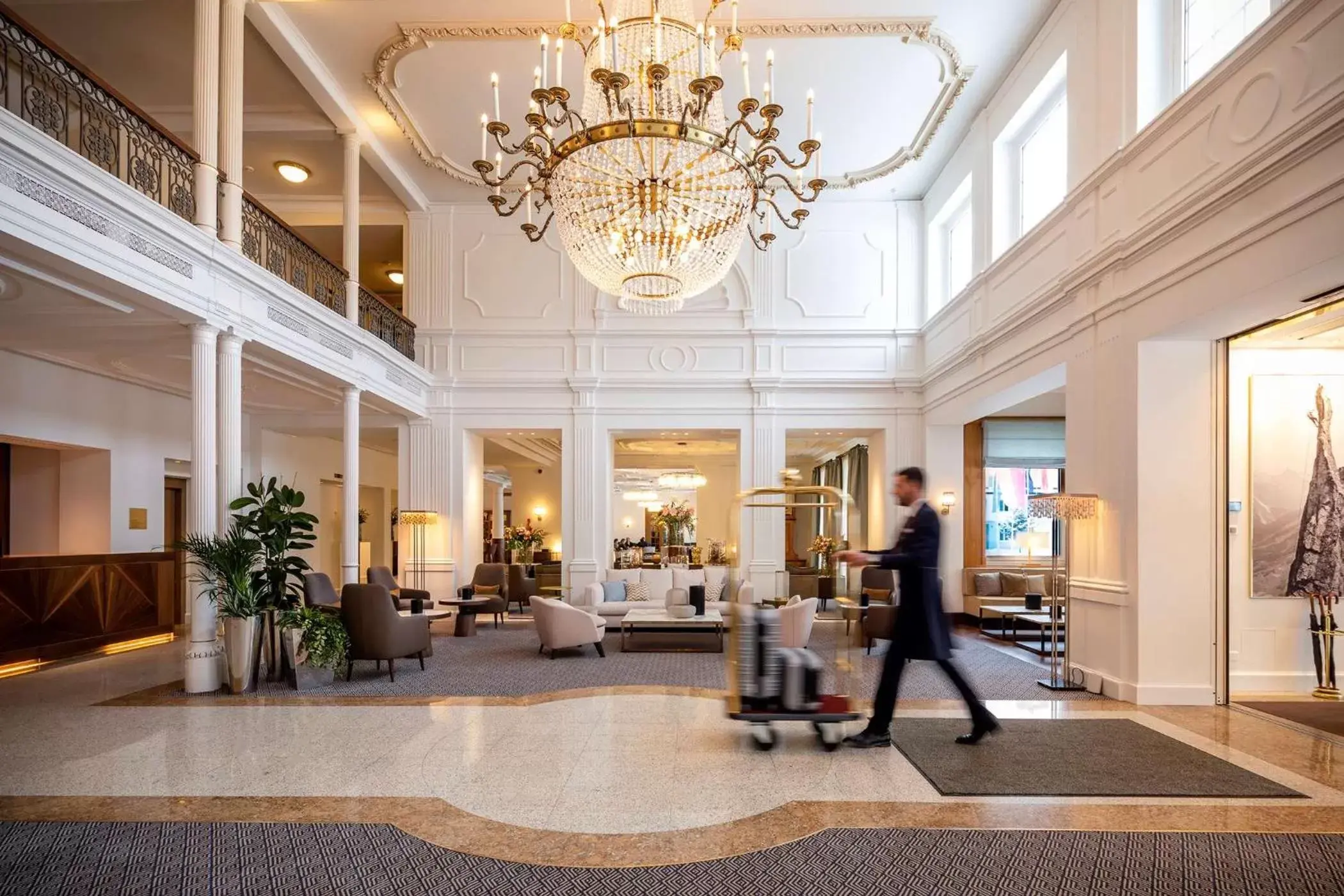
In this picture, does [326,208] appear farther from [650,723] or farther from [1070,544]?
[1070,544]

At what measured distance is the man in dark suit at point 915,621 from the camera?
4699mm

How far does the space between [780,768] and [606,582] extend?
24.0 ft

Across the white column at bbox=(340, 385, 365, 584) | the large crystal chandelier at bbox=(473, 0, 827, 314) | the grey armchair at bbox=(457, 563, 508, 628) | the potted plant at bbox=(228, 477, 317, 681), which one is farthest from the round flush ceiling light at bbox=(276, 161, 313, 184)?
the large crystal chandelier at bbox=(473, 0, 827, 314)

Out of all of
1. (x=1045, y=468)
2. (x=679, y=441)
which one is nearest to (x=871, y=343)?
(x=1045, y=468)

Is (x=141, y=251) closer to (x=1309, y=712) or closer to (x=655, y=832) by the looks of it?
(x=655, y=832)

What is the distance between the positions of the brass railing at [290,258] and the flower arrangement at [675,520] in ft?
27.6

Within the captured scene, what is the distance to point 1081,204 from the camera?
7.15 m

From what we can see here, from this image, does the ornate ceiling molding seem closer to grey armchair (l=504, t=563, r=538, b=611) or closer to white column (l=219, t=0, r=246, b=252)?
white column (l=219, t=0, r=246, b=252)

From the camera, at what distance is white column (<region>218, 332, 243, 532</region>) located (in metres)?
7.04

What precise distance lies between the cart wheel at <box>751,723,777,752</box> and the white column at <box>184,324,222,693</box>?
4754mm

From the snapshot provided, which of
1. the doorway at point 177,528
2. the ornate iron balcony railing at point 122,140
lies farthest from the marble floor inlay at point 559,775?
the doorway at point 177,528

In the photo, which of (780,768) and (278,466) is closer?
(780,768)

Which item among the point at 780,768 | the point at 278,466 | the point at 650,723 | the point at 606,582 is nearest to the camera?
the point at 780,768

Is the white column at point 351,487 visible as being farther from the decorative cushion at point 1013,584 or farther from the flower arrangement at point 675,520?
the decorative cushion at point 1013,584
